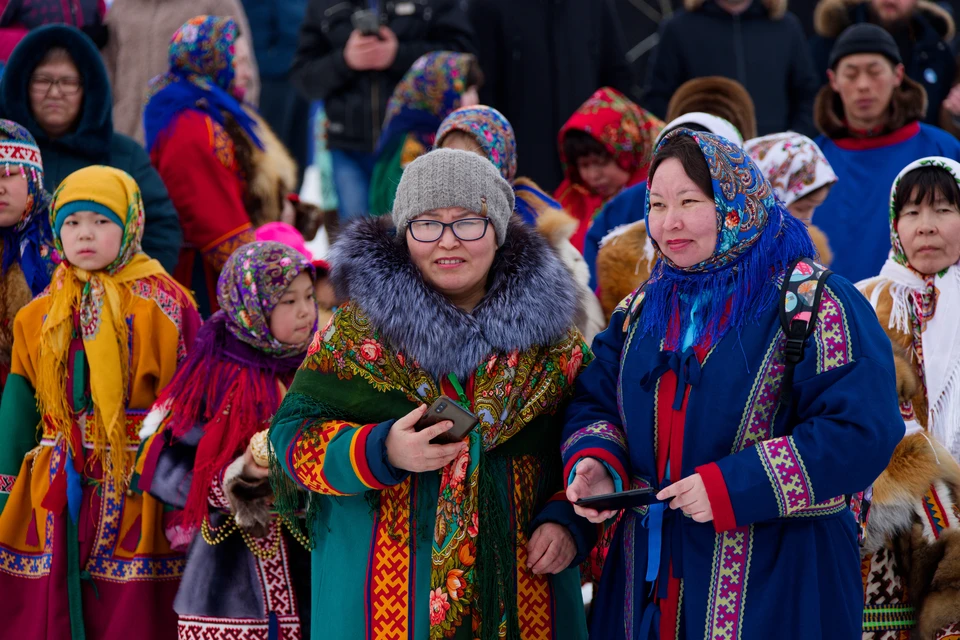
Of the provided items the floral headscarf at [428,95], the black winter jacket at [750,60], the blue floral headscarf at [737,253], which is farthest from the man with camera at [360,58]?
the blue floral headscarf at [737,253]

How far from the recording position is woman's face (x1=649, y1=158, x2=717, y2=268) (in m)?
2.44

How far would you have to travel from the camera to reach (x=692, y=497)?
2.28 meters

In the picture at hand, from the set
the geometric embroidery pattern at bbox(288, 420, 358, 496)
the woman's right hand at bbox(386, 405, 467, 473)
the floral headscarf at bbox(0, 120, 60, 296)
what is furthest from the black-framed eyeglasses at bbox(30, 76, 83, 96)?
the woman's right hand at bbox(386, 405, 467, 473)

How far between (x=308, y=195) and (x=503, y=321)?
6661mm

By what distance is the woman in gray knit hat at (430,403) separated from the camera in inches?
102

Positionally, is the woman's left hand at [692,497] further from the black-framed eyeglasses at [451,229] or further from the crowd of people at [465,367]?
the black-framed eyeglasses at [451,229]

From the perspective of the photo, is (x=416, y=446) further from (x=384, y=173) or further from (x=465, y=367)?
(x=384, y=173)

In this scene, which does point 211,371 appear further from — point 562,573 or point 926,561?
point 926,561

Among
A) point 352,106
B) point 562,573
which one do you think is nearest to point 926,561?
point 562,573

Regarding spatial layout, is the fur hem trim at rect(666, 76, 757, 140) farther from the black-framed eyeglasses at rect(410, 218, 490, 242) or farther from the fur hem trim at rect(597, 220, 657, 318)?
the black-framed eyeglasses at rect(410, 218, 490, 242)

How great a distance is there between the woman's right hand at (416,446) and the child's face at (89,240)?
5.94 ft

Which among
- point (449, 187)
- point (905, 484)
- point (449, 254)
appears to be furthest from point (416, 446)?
point (905, 484)

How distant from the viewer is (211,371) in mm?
3602

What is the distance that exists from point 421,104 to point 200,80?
1.09 metres
